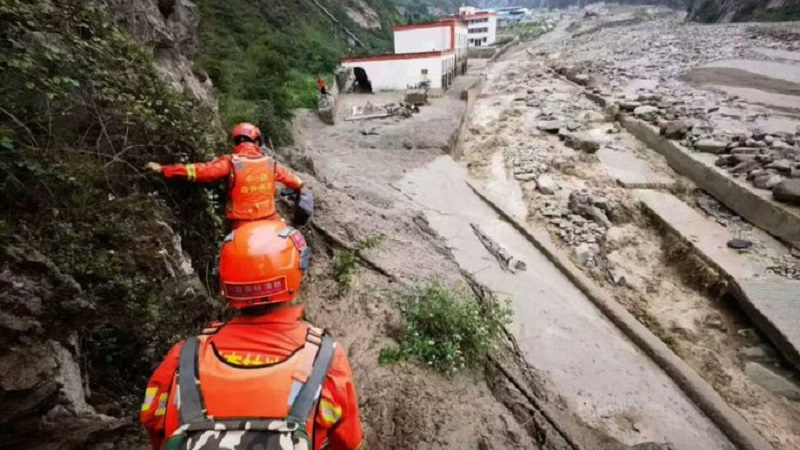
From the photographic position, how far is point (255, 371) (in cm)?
146

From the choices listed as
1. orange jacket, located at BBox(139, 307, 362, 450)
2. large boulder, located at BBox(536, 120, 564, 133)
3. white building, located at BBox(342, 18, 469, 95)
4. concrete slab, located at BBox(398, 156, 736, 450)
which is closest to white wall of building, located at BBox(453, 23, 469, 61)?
white building, located at BBox(342, 18, 469, 95)

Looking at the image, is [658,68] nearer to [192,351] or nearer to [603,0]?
[192,351]

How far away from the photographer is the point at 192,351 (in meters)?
1.55

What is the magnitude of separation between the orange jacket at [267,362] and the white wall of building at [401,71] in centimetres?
1951

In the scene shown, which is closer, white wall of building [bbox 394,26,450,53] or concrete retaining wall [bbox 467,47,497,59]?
white wall of building [bbox 394,26,450,53]

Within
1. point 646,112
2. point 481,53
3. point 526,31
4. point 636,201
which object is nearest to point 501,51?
point 481,53

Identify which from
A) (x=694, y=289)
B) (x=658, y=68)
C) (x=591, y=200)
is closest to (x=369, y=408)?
(x=694, y=289)

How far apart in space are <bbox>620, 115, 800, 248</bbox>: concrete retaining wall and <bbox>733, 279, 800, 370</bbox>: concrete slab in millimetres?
1878

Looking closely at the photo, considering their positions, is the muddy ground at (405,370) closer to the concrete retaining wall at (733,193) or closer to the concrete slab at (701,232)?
the concrete slab at (701,232)

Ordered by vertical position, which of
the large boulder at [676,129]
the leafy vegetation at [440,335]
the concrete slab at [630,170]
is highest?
the leafy vegetation at [440,335]

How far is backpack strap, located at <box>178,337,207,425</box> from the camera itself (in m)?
1.38

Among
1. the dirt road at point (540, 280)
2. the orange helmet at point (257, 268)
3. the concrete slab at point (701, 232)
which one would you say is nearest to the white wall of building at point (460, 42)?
the dirt road at point (540, 280)

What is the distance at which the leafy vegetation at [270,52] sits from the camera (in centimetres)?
924

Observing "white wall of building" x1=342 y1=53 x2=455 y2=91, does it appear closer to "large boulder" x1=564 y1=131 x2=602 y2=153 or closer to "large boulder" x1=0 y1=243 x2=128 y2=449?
"large boulder" x1=564 y1=131 x2=602 y2=153
